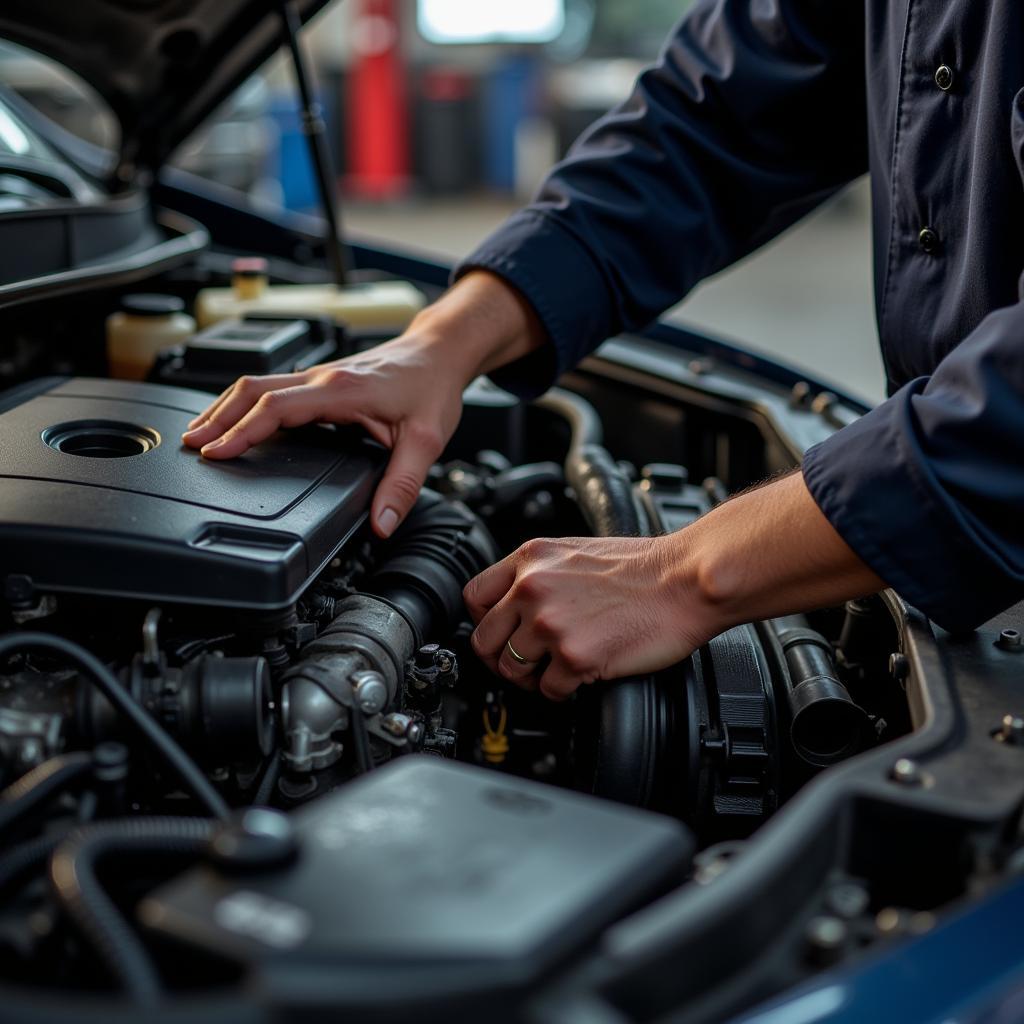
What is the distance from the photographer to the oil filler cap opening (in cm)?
109

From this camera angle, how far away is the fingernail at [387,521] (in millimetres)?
1109

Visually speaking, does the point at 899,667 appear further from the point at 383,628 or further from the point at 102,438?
the point at 102,438

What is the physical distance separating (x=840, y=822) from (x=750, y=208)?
3.11ft

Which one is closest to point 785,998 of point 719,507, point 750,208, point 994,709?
point 994,709

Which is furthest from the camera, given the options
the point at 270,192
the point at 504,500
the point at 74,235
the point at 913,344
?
the point at 270,192

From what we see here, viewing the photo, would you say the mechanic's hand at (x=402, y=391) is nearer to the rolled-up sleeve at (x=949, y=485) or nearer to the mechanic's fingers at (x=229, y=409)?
the mechanic's fingers at (x=229, y=409)

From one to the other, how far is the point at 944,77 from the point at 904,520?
0.50 meters

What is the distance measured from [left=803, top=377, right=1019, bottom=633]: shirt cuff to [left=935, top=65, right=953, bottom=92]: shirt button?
40 centimetres

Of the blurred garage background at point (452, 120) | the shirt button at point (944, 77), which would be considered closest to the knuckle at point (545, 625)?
the shirt button at point (944, 77)

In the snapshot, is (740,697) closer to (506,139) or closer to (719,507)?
(719,507)

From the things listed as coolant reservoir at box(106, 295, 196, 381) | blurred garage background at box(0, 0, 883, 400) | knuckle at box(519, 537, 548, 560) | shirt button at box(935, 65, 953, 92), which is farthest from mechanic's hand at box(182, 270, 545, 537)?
blurred garage background at box(0, 0, 883, 400)

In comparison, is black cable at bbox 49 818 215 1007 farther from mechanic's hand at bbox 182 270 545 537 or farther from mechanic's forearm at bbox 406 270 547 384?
mechanic's forearm at bbox 406 270 547 384

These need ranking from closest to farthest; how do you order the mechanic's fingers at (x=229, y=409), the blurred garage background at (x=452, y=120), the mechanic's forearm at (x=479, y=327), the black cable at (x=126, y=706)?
the black cable at (x=126, y=706) < the mechanic's fingers at (x=229, y=409) < the mechanic's forearm at (x=479, y=327) < the blurred garage background at (x=452, y=120)

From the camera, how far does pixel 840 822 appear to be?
0.70 metres
